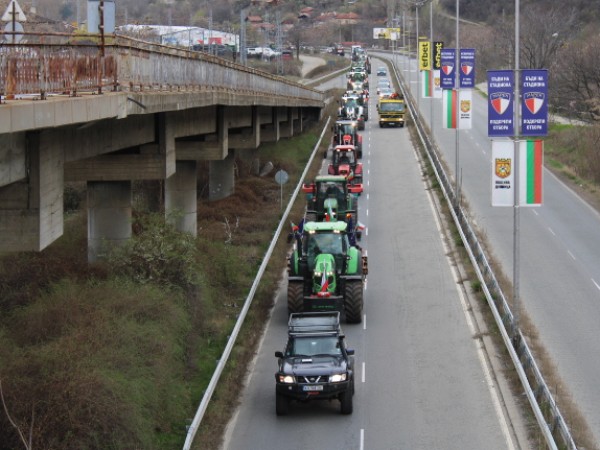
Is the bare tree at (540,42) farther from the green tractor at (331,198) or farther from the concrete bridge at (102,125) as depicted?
the concrete bridge at (102,125)

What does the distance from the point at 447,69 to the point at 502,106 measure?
18.6m

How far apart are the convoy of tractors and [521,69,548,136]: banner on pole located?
5921mm

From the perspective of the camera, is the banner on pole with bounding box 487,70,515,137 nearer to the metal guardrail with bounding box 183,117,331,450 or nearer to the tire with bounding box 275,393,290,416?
the metal guardrail with bounding box 183,117,331,450

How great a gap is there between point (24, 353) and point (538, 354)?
1238cm

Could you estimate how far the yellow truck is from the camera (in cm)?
7850

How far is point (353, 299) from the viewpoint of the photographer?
28.0m

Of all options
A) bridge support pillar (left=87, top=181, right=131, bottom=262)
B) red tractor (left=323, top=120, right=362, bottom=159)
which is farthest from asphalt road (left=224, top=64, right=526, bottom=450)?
red tractor (left=323, top=120, right=362, bottom=159)

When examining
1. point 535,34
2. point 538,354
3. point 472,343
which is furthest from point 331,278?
point 535,34

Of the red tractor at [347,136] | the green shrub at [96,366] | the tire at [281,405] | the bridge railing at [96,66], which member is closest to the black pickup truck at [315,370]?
the tire at [281,405]

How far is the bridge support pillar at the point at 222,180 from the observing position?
47.2m

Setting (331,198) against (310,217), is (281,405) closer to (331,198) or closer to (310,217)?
(331,198)

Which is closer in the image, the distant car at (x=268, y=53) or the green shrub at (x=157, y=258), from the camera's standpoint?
the green shrub at (x=157, y=258)

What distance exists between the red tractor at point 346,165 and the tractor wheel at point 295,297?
78.5ft

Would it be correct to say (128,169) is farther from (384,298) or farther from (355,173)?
(355,173)
